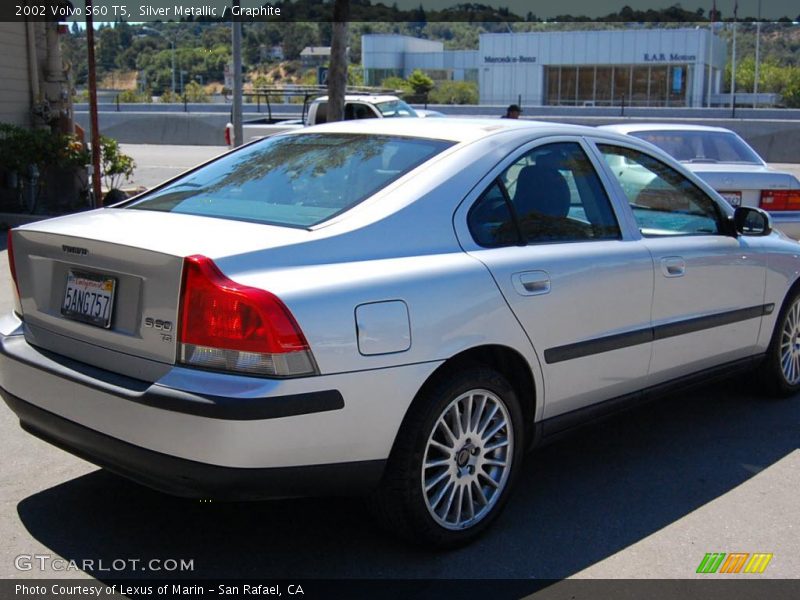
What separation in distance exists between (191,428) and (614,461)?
2582mm

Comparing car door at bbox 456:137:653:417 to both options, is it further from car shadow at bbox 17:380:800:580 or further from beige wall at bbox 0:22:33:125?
beige wall at bbox 0:22:33:125

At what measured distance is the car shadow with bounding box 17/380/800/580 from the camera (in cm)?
372

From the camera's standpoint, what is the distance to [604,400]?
4520 mm

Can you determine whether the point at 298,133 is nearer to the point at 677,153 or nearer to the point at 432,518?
the point at 432,518

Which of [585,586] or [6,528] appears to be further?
[6,528]

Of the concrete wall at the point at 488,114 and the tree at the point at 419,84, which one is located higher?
the tree at the point at 419,84

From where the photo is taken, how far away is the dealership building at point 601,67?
61.1 metres

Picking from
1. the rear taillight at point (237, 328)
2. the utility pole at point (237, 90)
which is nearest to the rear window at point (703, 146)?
the rear taillight at point (237, 328)

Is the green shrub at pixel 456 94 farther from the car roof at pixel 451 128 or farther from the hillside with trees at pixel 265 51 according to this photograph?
the car roof at pixel 451 128

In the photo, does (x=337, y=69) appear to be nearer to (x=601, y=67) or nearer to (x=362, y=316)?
(x=362, y=316)

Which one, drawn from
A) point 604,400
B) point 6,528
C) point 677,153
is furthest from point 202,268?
point 677,153

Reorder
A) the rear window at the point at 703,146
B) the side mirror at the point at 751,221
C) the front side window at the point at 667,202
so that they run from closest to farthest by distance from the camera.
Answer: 1. the front side window at the point at 667,202
2. the side mirror at the point at 751,221
3. the rear window at the point at 703,146

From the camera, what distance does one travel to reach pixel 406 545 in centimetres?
382

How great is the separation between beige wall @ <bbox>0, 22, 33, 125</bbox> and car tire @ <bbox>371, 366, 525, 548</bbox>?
12.2 meters
